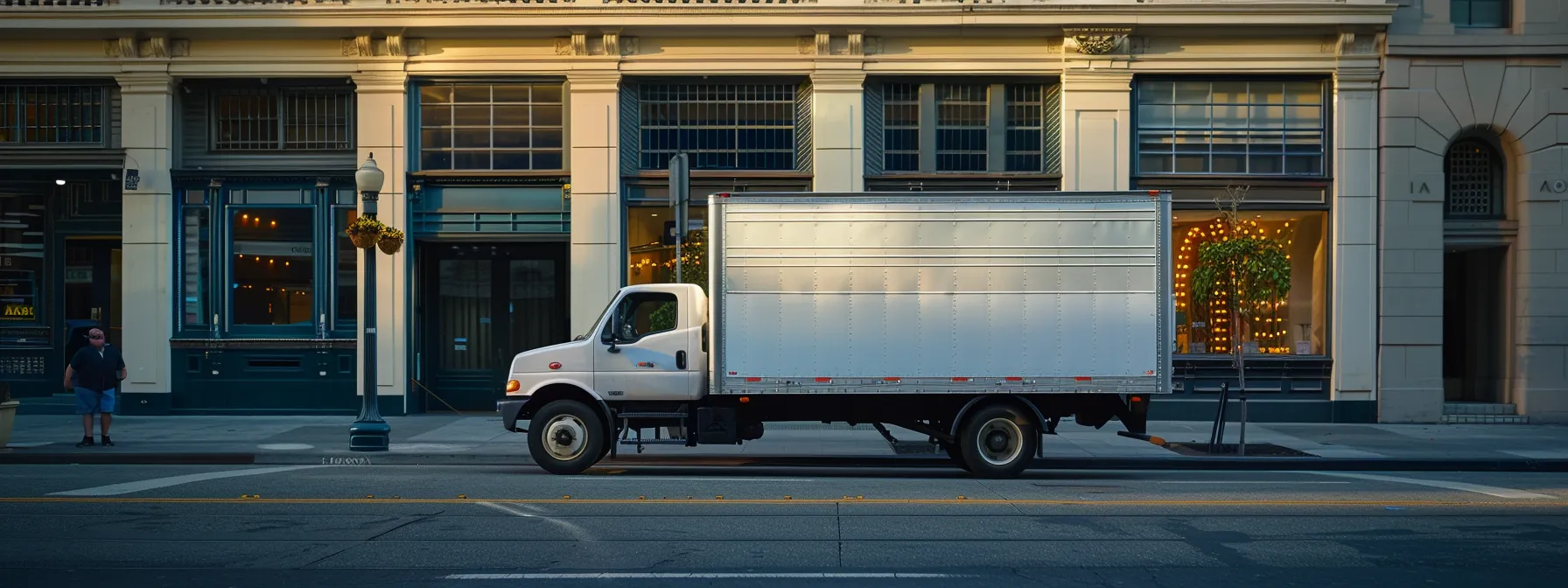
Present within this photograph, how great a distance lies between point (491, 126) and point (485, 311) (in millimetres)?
3094

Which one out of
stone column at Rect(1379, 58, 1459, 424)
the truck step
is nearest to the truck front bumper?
the truck step

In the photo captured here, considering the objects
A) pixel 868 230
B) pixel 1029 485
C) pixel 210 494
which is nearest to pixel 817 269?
pixel 868 230

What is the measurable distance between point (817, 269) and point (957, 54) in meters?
7.79

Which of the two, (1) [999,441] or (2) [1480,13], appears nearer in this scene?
(1) [999,441]

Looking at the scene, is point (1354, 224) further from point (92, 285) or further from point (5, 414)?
point (92, 285)

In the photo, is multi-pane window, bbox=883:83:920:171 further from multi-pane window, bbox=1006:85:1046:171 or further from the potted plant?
Answer: the potted plant

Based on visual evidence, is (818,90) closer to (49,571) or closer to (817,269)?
(817,269)

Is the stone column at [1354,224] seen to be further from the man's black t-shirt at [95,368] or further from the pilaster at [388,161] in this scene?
the man's black t-shirt at [95,368]

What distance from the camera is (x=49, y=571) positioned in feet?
25.8

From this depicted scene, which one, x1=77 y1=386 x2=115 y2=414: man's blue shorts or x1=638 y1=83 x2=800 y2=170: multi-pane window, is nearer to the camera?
x1=77 y1=386 x2=115 y2=414: man's blue shorts

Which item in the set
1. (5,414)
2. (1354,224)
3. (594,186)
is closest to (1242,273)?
(1354,224)

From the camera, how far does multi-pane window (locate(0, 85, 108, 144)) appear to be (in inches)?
788

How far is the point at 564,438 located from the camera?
1341 centimetres

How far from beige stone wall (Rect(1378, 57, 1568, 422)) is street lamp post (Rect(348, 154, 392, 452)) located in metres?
14.9
